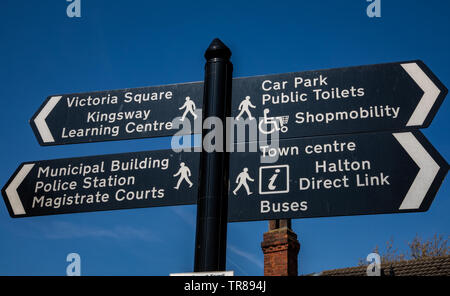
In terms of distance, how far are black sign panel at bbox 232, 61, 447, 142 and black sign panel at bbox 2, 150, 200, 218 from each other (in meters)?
0.55

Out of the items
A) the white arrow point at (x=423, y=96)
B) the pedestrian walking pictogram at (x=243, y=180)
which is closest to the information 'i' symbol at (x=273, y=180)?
the pedestrian walking pictogram at (x=243, y=180)

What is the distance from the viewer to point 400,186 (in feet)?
9.36

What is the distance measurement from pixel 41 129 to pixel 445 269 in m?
10.3

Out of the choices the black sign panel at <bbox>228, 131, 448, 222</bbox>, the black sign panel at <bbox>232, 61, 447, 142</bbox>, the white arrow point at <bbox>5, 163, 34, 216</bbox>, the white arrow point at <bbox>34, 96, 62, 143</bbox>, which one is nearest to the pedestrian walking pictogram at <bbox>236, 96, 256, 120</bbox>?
the black sign panel at <bbox>232, 61, 447, 142</bbox>

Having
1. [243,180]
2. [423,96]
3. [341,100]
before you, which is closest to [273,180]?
[243,180]

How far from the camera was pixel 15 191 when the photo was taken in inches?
134

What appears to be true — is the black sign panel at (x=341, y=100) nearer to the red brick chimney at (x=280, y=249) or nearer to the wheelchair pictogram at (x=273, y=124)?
the wheelchair pictogram at (x=273, y=124)

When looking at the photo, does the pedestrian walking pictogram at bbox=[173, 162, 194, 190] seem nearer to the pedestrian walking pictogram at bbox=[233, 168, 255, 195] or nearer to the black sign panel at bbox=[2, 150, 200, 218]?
the black sign panel at bbox=[2, 150, 200, 218]

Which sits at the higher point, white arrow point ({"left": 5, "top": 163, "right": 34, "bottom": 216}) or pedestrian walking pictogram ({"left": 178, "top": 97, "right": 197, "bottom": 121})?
pedestrian walking pictogram ({"left": 178, "top": 97, "right": 197, "bottom": 121})

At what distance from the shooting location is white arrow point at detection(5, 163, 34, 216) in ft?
11.0

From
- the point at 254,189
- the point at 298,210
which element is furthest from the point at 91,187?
the point at 298,210

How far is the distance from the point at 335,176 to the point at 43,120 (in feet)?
7.01

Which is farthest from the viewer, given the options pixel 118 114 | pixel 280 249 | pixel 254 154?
pixel 280 249

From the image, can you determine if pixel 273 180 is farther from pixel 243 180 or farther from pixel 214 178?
pixel 214 178
